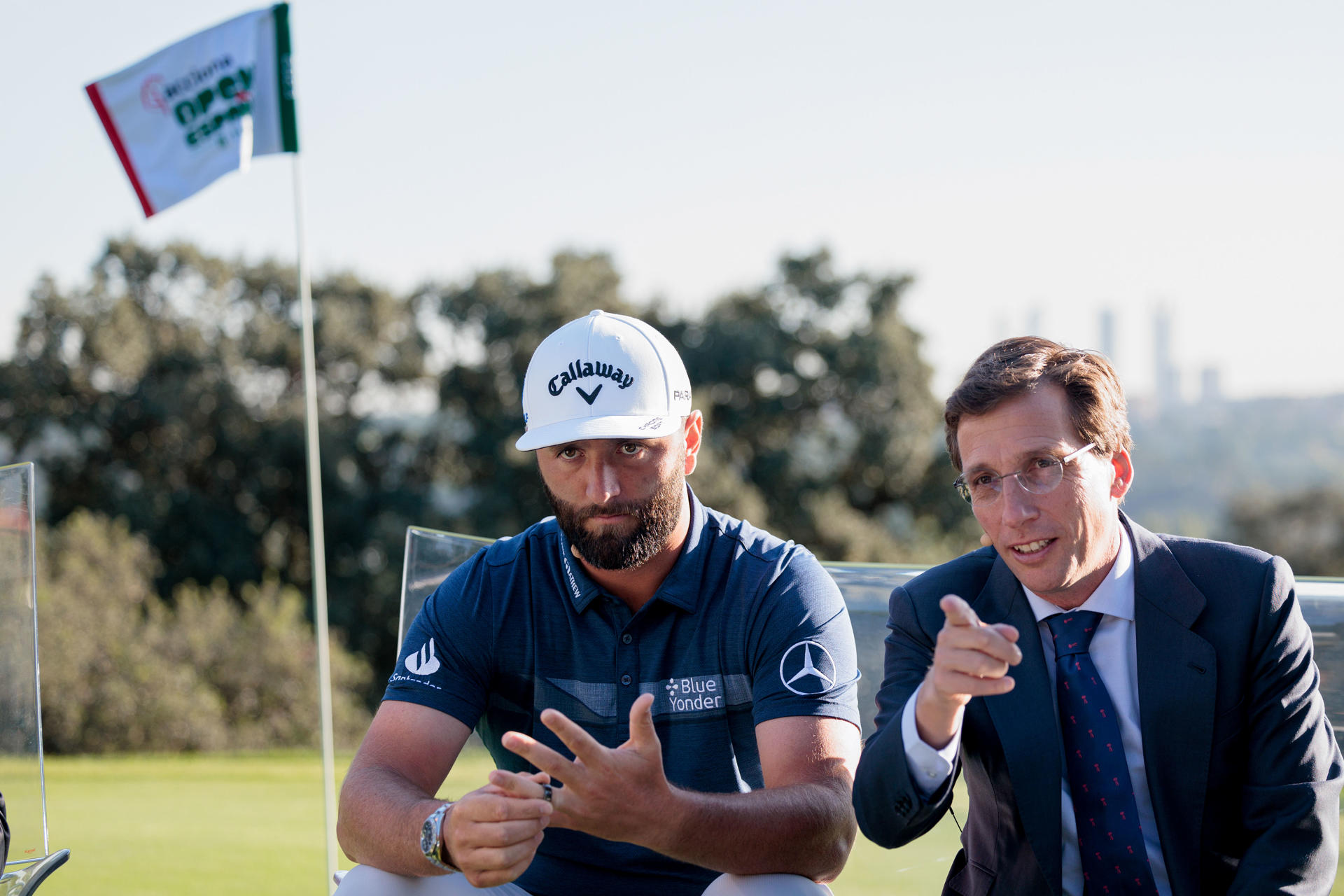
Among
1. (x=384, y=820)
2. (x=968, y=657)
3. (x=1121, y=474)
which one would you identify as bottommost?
(x=384, y=820)

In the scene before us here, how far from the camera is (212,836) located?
5.34m

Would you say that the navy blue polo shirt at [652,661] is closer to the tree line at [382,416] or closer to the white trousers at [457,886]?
the white trousers at [457,886]

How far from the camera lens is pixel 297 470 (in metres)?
18.0

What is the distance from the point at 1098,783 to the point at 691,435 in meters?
1.02

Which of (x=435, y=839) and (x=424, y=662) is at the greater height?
(x=424, y=662)

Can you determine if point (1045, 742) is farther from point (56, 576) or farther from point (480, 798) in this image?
point (56, 576)

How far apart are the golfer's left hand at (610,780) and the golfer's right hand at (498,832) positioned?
0.02 meters

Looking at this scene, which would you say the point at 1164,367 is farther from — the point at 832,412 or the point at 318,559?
the point at 318,559

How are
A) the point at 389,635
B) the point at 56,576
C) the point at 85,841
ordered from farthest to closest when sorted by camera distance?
the point at 389,635 → the point at 56,576 → the point at 85,841

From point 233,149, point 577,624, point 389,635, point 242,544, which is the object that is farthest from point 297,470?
point 577,624

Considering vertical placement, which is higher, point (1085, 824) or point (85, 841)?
point (1085, 824)

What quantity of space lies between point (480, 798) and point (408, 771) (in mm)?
429

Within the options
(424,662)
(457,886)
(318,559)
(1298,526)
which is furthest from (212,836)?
(1298,526)

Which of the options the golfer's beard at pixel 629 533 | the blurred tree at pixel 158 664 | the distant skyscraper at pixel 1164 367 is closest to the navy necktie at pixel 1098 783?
the golfer's beard at pixel 629 533
